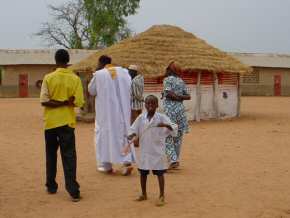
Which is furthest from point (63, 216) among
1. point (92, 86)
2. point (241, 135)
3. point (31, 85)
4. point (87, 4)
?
point (87, 4)

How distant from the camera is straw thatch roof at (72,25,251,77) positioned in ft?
55.3

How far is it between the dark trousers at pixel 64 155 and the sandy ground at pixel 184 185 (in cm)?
16

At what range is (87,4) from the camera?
159ft

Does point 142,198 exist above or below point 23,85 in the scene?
below

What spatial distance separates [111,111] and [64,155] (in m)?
1.46

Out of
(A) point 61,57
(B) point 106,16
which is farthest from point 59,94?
(B) point 106,16

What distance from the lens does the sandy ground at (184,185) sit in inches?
224

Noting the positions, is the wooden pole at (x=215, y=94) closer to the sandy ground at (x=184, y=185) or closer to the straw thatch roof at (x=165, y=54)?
the straw thatch roof at (x=165, y=54)

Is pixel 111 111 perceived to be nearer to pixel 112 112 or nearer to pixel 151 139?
pixel 112 112

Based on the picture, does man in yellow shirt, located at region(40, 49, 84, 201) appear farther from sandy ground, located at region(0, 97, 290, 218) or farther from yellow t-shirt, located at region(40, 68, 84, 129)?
sandy ground, located at region(0, 97, 290, 218)

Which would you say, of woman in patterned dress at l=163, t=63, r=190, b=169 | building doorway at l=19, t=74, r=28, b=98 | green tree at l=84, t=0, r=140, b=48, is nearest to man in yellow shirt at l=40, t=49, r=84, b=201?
woman in patterned dress at l=163, t=63, r=190, b=169

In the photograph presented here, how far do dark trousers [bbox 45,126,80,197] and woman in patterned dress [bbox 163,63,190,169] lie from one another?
2009 mm

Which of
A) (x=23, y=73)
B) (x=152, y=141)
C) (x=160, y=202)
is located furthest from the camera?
(x=23, y=73)

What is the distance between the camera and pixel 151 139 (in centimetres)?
611
